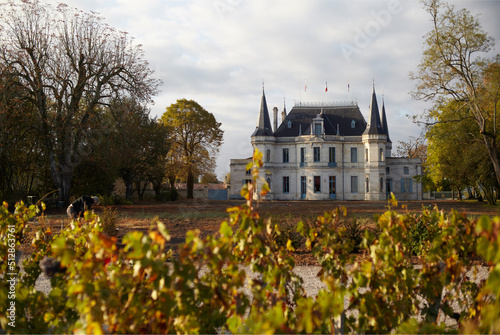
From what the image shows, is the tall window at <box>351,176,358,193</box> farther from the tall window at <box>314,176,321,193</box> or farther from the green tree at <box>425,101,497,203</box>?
the green tree at <box>425,101,497,203</box>

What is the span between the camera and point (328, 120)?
42.8 meters

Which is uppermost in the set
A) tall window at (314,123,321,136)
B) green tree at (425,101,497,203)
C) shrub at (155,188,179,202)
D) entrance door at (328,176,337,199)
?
tall window at (314,123,321,136)

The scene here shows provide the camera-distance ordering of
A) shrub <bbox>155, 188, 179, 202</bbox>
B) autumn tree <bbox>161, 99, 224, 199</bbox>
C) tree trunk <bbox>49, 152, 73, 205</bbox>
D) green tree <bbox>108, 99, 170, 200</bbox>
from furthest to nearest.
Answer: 1. autumn tree <bbox>161, 99, 224, 199</bbox>
2. shrub <bbox>155, 188, 179, 202</bbox>
3. green tree <bbox>108, 99, 170, 200</bbox>
4. tree trunk <bbox>49, 152, 73, 205</bbox>

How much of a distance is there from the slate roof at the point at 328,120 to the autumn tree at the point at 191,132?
8140mm

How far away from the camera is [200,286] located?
2.48m

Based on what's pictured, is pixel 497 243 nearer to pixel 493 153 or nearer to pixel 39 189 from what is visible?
pixel 493 153

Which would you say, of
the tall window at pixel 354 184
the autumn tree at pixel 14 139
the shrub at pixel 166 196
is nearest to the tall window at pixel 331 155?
the tall window at pixel 354 184

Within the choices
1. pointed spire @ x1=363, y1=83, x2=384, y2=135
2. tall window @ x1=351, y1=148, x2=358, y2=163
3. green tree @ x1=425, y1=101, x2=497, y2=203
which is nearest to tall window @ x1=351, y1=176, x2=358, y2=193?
tall window @ x1=351, y1=148, x2=358, y2=163

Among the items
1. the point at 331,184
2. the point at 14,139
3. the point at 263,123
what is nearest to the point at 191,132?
the point at 263,123

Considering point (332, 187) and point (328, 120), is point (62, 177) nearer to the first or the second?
point (332, 187)

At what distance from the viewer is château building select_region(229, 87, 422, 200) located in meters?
40.4

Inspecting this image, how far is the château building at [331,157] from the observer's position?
40.4 metres

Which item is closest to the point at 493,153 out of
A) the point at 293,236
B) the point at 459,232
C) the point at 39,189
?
the point at 293,236

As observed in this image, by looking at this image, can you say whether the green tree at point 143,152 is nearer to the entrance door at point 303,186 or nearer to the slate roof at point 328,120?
the slate roof at point 328,120
